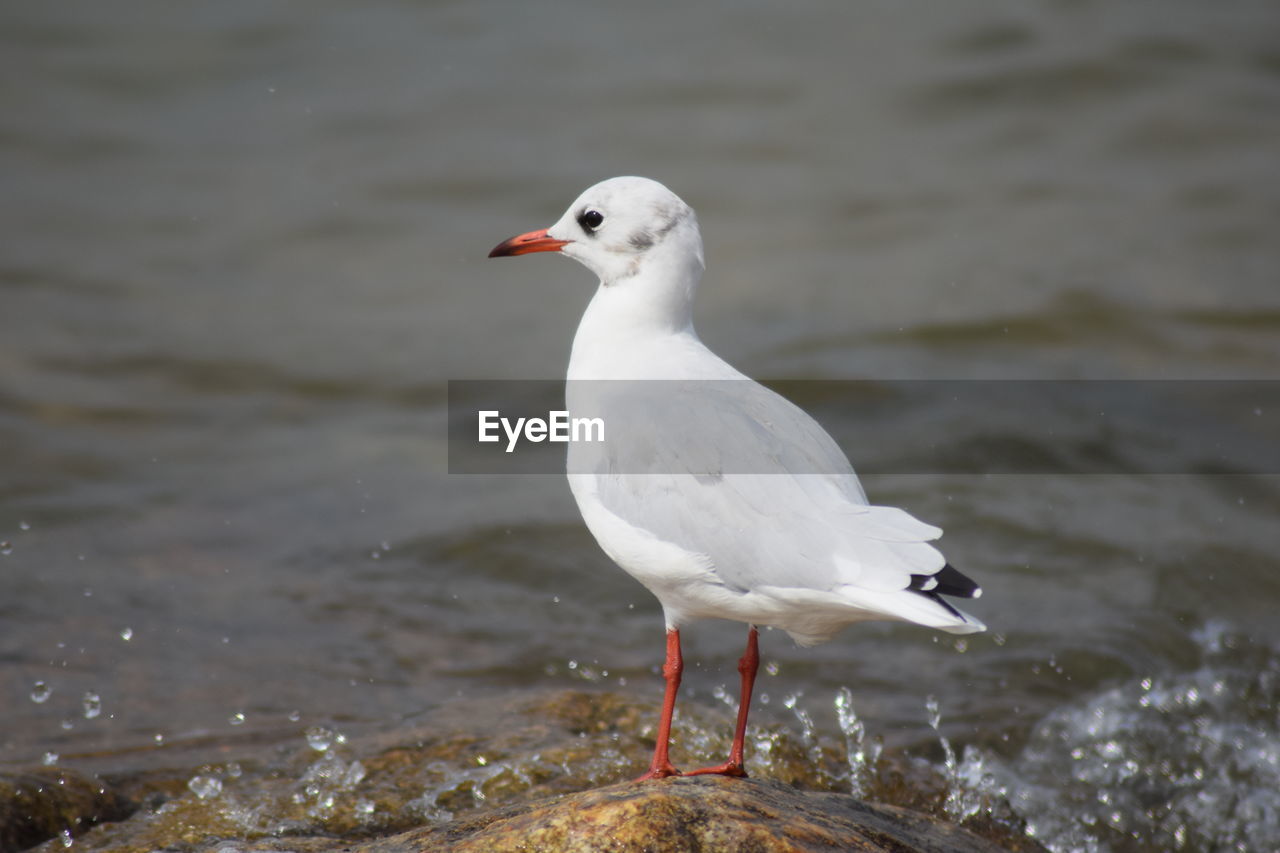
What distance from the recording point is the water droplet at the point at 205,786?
4.14 meters

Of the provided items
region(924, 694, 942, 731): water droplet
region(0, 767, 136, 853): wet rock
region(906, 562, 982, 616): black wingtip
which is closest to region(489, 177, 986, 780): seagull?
region(906, 562, 982, 616): black wingtip

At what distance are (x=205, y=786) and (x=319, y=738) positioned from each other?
18.0 inches

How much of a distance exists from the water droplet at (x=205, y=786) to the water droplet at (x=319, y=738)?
331mm

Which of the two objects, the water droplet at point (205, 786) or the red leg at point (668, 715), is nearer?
the red leg at point (668, 715)

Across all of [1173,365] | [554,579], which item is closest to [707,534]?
[554,579]

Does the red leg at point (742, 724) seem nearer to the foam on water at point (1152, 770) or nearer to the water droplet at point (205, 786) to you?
the foam on water at point (1152, 770)

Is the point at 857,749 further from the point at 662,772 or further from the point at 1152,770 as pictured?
the point at 662,772

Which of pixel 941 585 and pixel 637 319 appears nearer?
pixel 941 585

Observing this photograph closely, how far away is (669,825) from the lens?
304 centimetres

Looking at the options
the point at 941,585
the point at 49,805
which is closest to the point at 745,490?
the point at 941,585

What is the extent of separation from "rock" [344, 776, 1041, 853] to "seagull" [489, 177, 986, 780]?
0.35 meters

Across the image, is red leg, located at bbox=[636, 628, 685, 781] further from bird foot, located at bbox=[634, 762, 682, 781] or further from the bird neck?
the bird neck

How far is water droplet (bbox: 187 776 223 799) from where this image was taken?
414 cm

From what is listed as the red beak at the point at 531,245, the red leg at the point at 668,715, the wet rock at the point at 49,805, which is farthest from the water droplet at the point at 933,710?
the wet rock at the point at 49,805
